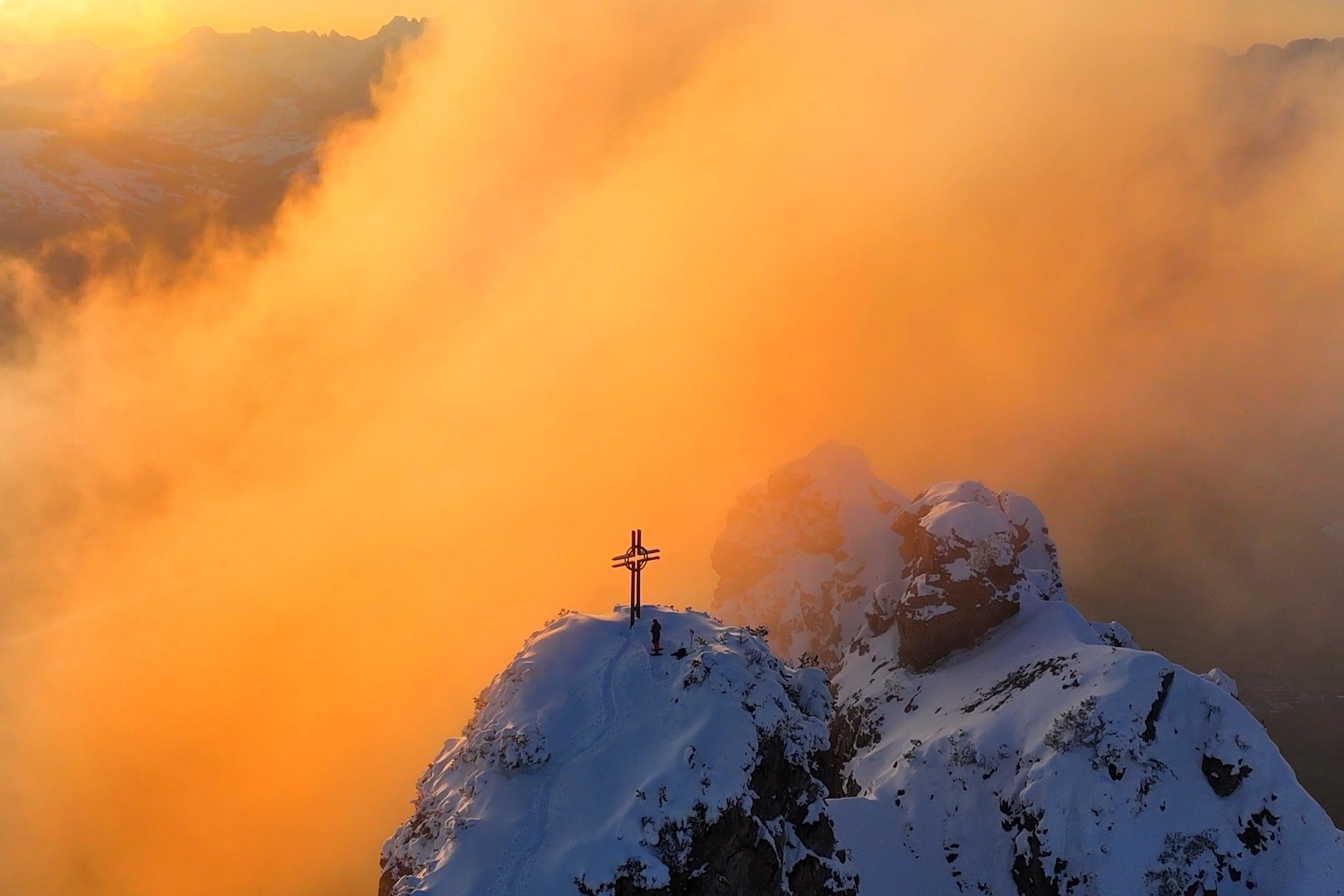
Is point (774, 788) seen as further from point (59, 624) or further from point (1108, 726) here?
point (59, 624)

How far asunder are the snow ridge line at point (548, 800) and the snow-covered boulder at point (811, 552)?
7012cm

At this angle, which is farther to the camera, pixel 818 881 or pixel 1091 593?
pixel 1091 593

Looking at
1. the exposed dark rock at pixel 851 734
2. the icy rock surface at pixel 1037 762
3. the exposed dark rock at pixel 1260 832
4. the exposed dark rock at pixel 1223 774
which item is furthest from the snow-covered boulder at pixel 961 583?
the exposed dark rock at pixel 1260 832

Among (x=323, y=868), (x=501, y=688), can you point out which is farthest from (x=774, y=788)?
(x=323, y=868)

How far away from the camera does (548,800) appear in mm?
36250

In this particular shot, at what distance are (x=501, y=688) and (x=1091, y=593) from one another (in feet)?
517

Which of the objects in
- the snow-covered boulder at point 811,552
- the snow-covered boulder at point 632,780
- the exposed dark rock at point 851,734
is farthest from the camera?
the snow-covered boulder at point 811,552

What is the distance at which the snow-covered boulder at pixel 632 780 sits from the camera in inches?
1340

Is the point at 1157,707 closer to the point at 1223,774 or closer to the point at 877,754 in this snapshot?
the point at 1223,774

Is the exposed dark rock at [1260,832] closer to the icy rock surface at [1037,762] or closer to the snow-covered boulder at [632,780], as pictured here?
the icy rock surface at [1037,762]

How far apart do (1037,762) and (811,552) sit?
5655 cm

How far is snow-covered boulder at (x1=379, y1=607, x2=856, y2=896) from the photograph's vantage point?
34.0 meters

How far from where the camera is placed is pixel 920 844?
6794 centimetres

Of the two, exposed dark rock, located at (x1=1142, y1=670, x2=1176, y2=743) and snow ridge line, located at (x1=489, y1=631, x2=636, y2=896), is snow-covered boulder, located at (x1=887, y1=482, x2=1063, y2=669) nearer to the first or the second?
exposed dark rock, located at (x1=1142, y1=670, x2=1176, y2=743)
